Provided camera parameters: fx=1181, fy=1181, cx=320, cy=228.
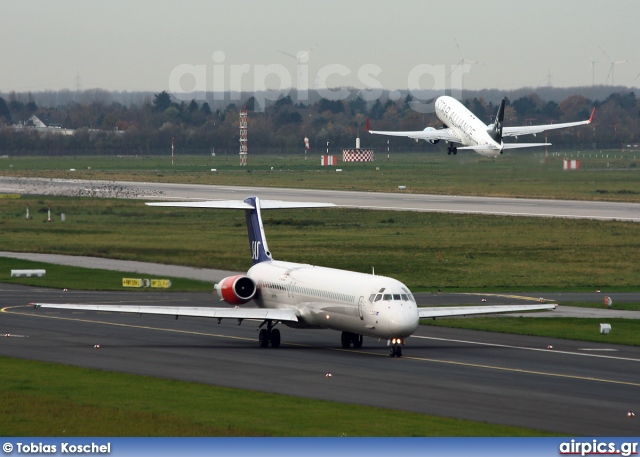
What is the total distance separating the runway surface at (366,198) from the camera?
120938mm

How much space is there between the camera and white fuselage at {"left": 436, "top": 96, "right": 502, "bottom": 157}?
134 m

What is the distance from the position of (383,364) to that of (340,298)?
13.9 feet

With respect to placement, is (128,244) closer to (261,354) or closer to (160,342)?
(160,342)

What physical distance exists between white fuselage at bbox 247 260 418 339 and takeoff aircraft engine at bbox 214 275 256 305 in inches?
22.4

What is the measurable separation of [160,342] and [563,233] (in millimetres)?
57393

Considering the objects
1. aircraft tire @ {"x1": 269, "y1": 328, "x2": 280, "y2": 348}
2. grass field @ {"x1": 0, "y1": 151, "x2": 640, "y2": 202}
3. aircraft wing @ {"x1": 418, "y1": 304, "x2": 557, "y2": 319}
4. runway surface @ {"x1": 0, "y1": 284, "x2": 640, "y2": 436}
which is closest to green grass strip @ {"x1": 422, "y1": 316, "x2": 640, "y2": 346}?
runway surface @ {"x1": 0, "y1": 284, "x2": 640, "y2": 436}

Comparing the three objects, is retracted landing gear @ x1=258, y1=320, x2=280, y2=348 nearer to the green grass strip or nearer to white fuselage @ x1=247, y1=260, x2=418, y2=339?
white fuselage @ x1=247, y1=260, x2=418, y2=339

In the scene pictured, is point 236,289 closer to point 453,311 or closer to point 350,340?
point 350,340

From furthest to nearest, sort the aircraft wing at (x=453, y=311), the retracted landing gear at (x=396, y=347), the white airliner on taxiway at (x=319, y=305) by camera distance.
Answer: the aircraft wing at (x=453, y=311), the retracted landing gear at (x=396, y=347), the white airliner on taxiway at (x=319, y=305)

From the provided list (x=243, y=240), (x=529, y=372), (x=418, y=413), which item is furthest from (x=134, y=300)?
(x=418, y=413)

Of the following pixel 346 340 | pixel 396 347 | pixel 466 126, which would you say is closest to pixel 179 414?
pixel 396 347

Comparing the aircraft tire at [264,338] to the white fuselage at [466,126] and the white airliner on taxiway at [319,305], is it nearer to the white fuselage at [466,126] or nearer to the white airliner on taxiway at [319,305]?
the white airliner on taxiway at [319,305]

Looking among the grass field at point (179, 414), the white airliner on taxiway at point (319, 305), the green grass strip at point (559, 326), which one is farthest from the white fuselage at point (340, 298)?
the green grass strip at point (559, 326)

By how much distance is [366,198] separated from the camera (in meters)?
138
